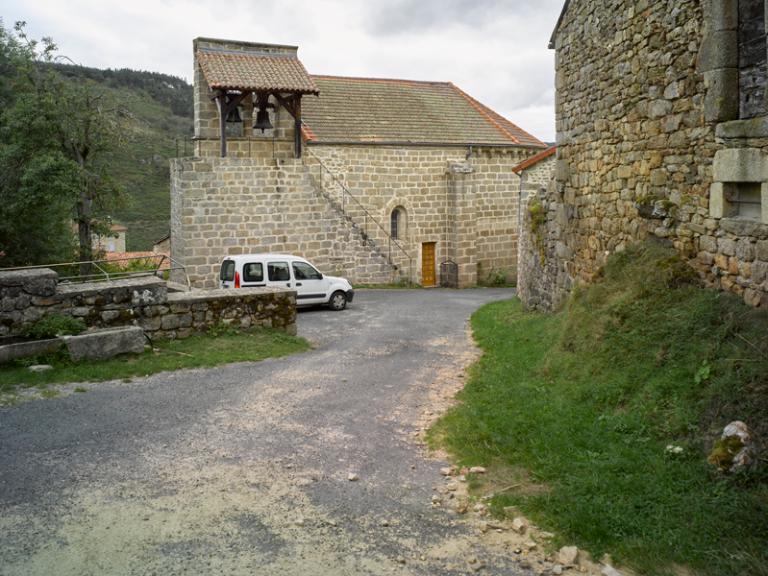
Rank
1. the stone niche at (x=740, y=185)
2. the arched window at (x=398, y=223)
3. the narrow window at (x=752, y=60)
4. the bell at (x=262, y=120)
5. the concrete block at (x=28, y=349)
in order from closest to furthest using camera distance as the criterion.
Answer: the stone niche at (x=740, y=185) → the narrow window at (x=752, y=60) → the concrete block at (x=28, y=349) → the bell at (x=262, y=120) → the arched window at (x=398, y=223)

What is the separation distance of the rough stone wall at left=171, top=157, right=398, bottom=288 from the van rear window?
3.92m

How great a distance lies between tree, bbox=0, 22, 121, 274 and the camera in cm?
2228

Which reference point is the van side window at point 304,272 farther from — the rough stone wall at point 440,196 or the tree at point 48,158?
the tree at point 48,158

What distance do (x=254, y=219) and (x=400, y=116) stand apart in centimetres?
828

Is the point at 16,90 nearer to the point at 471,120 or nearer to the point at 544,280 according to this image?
the point at 471,120

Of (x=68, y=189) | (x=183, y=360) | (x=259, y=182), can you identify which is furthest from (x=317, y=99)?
(x=183, y=360)

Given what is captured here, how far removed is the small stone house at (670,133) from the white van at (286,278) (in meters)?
8.48

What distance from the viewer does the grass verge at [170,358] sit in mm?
9414

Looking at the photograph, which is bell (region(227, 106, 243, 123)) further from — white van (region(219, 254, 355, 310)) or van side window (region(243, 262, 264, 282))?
van side window (region(243, 262, 264, 282))

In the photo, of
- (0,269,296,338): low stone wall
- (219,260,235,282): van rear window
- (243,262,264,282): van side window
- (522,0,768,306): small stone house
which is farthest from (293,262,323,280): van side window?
(522,0,768,306): small stone house

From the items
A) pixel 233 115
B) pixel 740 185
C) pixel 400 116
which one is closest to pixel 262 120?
pixel 233 115

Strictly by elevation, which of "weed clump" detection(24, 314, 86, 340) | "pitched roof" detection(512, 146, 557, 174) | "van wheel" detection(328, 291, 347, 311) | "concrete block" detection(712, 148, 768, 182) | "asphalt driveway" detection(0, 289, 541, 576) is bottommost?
"asphalt driveway" detection(0, 289, 541, 576)

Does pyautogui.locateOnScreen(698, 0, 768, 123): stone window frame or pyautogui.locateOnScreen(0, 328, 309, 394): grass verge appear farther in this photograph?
pyautogui.locateOnScreen(0, 328, 309, 394): grass verge

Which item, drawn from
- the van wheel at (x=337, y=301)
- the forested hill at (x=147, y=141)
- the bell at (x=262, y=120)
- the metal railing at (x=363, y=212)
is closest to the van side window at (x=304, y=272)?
the van wheel at (x=337, y=301)
